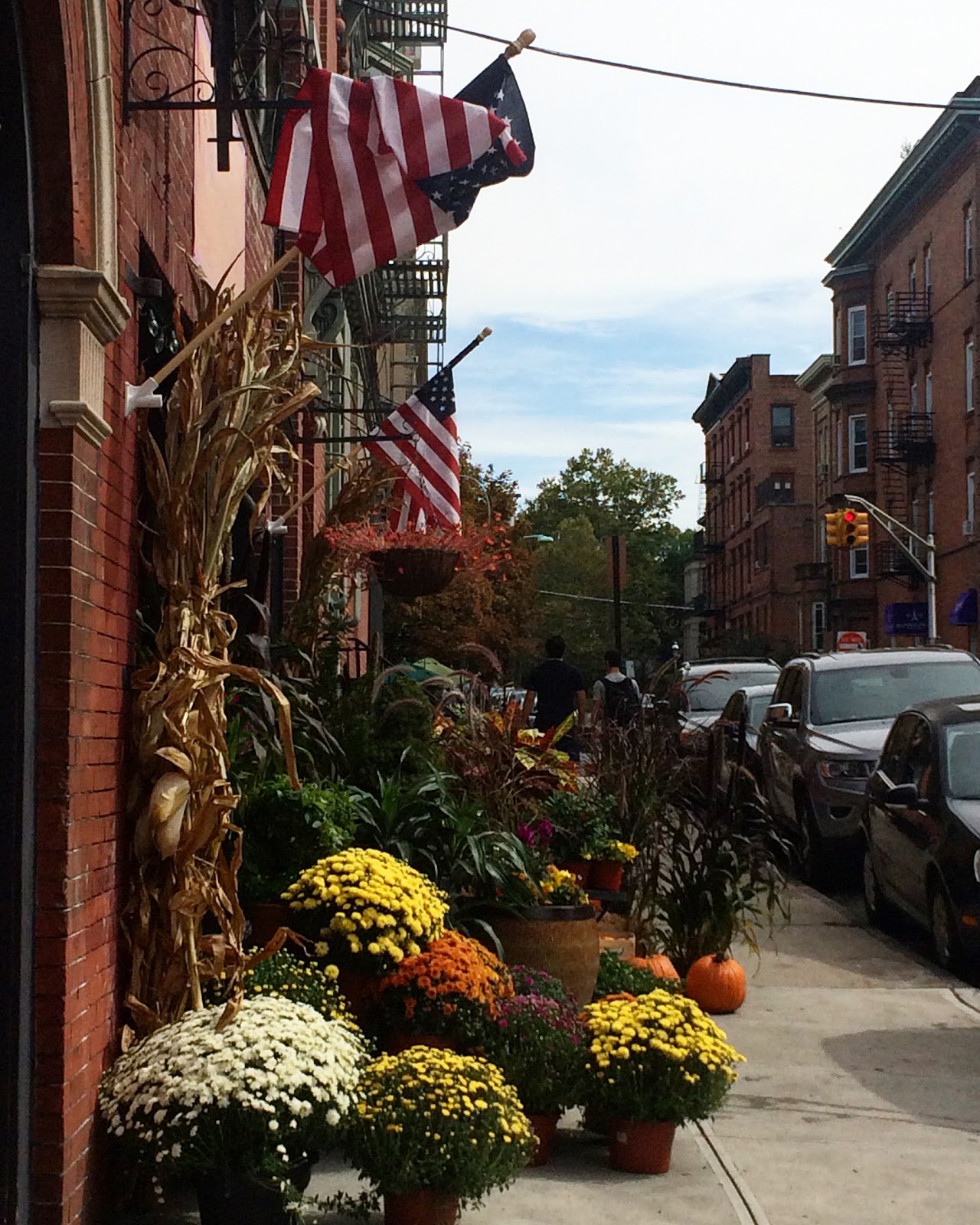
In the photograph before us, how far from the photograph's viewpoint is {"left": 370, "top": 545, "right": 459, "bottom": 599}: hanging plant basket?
12.1m

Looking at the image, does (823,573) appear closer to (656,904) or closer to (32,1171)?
(656,904)

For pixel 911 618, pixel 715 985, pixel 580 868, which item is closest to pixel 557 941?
pixel 715 985

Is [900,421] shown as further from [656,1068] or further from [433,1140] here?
[433,1140]

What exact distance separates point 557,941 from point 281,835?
129cm

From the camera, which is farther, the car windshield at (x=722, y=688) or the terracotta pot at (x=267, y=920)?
the car windshield at (x=722, y=688)

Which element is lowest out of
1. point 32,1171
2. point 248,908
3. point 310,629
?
point 32,1171

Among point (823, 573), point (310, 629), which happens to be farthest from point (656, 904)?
point (823, 573)

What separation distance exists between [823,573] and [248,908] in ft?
196

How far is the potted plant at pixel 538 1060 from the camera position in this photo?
605 centimetres

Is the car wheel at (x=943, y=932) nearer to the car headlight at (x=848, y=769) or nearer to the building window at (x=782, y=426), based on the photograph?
the car headlight at (x=848, y=769)

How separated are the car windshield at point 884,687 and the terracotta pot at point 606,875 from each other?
6287 millimetres

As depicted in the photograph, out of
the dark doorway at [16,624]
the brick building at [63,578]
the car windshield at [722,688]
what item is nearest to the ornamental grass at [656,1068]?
the brick building at [63,578]

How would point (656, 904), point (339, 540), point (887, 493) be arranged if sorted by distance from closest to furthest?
point (656, 904) < point (339, 540) < point (887, 493)

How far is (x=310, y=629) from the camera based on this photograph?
1010 cm
